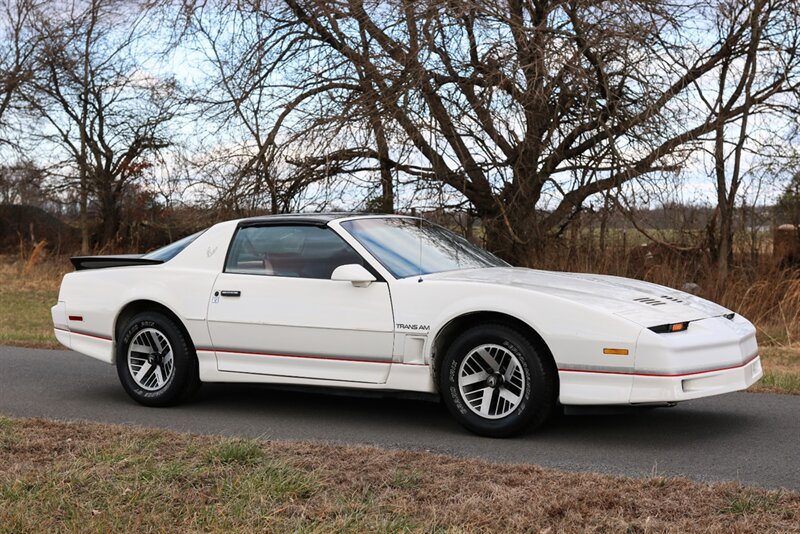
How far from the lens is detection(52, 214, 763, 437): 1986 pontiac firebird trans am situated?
20.0 ft

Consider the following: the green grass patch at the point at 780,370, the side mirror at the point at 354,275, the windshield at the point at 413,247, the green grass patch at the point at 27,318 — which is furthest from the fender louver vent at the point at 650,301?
the green grass patch at the point at 27,318

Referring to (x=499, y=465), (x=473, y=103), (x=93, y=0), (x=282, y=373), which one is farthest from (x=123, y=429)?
(x=93, y=0)

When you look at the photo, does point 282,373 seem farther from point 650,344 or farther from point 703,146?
point 703,146

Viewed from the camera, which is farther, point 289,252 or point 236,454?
point 289,252

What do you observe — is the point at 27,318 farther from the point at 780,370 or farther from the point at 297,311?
the point at 780,370

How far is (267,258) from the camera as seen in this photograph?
296 inches

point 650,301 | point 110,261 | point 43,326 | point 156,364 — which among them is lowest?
point 43,326

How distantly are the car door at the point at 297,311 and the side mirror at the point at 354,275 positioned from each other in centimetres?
5

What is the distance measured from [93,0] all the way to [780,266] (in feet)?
66.5

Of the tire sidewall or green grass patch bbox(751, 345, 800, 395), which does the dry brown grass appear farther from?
green grass patch bbox(751, 345, 800, 395)

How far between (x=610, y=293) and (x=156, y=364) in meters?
3.53

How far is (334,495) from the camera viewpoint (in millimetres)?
4738

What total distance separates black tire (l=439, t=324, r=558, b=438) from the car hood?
1.24ft

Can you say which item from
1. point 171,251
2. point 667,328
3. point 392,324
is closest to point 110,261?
point 171,251
